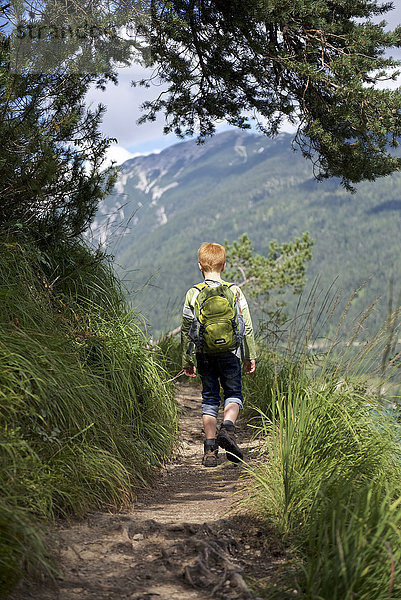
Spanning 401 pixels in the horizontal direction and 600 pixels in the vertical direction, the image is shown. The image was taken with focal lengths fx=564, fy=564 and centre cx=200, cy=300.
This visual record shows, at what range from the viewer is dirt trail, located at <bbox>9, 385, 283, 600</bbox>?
7.84 ft

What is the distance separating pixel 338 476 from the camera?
10.1 ft

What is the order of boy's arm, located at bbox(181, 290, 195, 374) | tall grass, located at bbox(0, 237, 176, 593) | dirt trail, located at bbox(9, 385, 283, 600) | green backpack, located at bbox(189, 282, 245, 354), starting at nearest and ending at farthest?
1. dirt trail, located at bbox(9, 385, 283, 600)
2. tall grass, located at bbox(0, 237, 176, 593)
3. green backpack, located at bbox(189, 282, 245, 354)
4. boy's arm, located at bbox(181, 290, 195, 374)

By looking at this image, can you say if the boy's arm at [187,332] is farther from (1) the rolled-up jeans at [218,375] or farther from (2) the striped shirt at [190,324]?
(1) the rolled-up jeans at [218,375]

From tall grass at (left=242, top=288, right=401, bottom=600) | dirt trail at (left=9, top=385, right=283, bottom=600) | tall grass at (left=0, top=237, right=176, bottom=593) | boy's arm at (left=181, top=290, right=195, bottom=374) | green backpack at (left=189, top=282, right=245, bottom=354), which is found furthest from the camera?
boy's arm at (left=181, top=290, right=195, bottom=374)

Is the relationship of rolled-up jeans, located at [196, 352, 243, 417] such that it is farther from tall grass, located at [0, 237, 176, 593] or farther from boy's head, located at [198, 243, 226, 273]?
boy's head, located at [198, 243, 226, 273]

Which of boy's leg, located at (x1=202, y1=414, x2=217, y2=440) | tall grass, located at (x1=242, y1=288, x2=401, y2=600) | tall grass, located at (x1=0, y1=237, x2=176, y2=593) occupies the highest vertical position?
tall grass, located at (x1=0, y1=237, x2=176, y2=593)

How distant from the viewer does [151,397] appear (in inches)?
191

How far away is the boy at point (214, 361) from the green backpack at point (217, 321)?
0.04 metres

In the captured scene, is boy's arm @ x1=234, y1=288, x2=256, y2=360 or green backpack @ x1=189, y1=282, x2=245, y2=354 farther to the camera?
boy's arm @ x1=234, y1=288, x2=256, y2=360

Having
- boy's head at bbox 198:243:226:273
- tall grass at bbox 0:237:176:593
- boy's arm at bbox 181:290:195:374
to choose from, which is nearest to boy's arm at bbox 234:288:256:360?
boy's head at bbox 198:243:226:273

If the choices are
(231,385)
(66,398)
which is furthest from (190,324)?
(66,398)

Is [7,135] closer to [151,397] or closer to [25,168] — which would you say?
[25,168]

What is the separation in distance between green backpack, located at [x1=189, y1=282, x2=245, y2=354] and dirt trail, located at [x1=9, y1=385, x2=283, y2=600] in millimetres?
1255

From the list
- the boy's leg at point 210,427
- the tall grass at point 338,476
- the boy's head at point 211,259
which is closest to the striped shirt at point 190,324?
the boy's head at point 211,259
